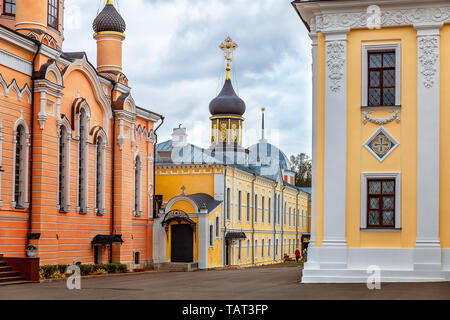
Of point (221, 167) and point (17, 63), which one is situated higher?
point (17, 63)

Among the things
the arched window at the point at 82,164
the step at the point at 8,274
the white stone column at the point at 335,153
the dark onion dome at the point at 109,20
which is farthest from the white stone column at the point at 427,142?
the dark onion dome at the point at 109,20

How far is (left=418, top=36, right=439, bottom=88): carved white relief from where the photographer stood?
1814cm

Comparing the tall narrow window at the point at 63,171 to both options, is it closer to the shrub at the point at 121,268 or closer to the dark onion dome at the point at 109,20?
the shrub at the point at 121,268

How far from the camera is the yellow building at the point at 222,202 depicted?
38.0m

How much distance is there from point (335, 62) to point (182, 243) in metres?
21.1

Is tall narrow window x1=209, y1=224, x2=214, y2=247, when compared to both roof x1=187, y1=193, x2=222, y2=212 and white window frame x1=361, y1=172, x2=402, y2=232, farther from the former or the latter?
white window frame x1=361, y1=172, x2=402, y2=232

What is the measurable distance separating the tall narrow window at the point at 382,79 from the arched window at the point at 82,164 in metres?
13.2

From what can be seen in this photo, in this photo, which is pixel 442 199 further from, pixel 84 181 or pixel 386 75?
pixel 84 181

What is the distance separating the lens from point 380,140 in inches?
728

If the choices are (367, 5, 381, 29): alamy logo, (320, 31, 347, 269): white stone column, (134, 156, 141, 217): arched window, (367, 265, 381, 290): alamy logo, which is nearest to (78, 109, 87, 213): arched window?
(134, 156, 141, 217): arched window

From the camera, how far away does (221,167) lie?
4175 centimetres

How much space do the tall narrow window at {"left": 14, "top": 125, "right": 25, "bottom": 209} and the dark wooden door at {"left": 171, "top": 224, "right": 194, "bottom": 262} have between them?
14696mm
